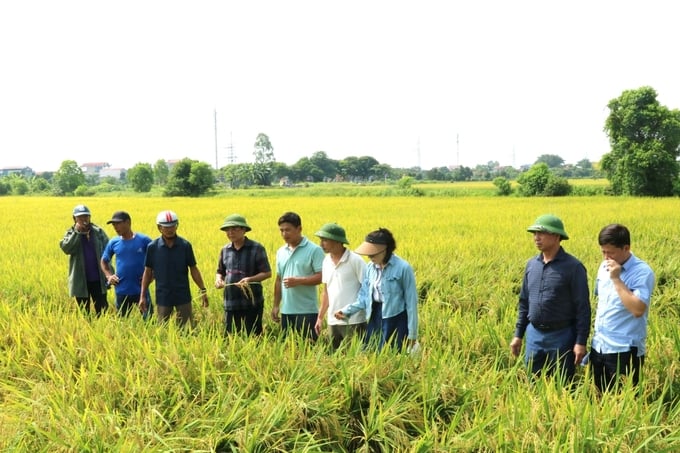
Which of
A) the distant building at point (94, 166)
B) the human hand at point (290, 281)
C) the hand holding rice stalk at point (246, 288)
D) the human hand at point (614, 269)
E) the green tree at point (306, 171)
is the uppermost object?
the distant building at point (94, 166)

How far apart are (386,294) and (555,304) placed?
108 centimetres

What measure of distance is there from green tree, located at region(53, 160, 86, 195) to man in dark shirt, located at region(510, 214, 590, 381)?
218 feet

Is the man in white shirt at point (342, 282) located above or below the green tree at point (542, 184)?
below

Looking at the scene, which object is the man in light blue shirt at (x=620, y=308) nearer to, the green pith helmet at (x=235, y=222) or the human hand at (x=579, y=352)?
the human hand at (x=579, y=352)

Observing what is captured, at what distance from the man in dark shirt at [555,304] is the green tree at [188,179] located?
40504 mm

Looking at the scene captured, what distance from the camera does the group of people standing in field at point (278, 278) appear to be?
3471 millimetres

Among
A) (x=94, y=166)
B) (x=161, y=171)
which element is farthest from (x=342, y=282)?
(x=94, y=166)

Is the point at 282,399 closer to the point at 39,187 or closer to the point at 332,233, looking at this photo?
the point at 332,233

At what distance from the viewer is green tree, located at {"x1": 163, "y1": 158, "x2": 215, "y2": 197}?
137ft

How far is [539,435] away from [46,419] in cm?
217

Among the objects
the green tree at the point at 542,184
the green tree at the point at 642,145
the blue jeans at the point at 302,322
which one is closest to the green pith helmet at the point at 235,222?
the blue jeans at the point at 302,322

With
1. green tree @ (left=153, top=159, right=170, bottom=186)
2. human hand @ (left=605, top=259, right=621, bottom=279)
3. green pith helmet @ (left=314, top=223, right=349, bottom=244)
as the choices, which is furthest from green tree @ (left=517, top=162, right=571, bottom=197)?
green tree @ (left=153, top=159, right=170, bottom=186)

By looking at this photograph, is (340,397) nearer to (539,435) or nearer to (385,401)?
(385,401)

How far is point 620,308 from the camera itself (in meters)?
2.98
